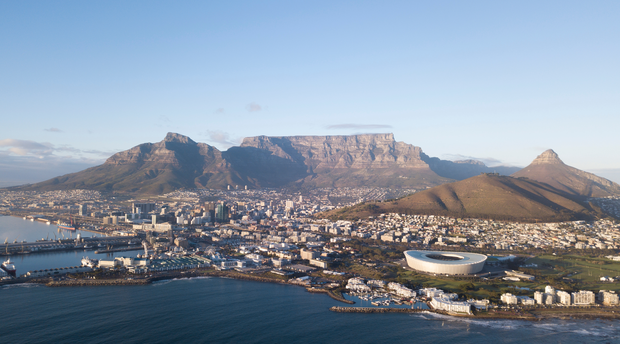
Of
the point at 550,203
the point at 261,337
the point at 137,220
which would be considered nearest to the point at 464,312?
the point at 261,337

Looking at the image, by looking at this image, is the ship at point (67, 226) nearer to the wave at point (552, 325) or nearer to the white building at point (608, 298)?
the wave at point (552, 325)

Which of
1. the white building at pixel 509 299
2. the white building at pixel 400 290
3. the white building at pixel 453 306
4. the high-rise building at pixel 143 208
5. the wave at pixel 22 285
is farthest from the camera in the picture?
the high-rise building at pixel 143 208

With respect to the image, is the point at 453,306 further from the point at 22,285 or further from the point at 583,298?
the point at 22,285

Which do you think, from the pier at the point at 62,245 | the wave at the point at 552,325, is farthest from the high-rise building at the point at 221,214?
the wave at the point at 552,325

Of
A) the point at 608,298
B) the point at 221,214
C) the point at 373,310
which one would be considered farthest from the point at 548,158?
the point at 373,310

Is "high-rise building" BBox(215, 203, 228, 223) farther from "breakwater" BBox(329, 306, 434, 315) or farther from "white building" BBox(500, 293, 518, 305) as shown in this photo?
"white building" BBox(500, 293, 518, 305)

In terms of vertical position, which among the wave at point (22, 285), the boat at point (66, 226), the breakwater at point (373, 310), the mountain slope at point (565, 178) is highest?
the mountain slope at point (565, 178)

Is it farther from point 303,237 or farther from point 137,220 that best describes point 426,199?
point 137,220

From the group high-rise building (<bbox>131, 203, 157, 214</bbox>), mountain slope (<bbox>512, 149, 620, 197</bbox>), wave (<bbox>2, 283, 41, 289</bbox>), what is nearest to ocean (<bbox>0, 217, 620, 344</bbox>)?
wave (<bbox>2, 283, 41, 289</bbox>)
